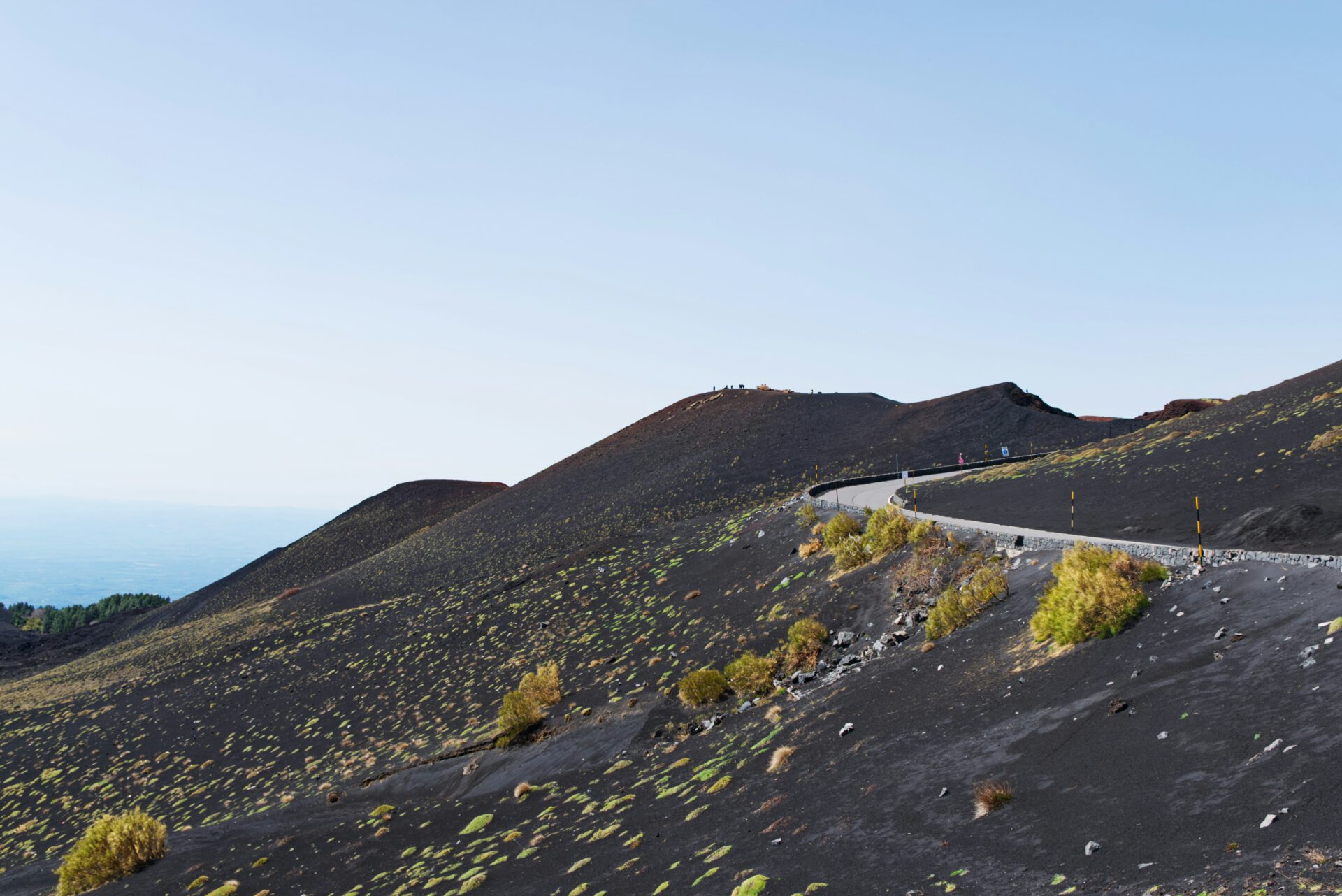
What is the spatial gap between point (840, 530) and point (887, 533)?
3121 mm

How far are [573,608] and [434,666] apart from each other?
20.1 feet

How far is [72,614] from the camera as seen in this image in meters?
100

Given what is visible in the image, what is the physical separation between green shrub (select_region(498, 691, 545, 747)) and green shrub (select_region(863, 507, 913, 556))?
10900mm

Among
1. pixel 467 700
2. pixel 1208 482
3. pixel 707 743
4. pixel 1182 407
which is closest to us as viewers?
pixel 707 743

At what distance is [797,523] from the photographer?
34156 millimetres

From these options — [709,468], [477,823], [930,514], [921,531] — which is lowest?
[477,823]

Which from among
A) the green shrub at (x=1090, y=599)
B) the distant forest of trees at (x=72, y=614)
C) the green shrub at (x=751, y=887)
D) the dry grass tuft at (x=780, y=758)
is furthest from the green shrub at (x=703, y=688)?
A: the distant forest of trees at (x=72, y=614)

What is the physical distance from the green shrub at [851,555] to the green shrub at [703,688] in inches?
228

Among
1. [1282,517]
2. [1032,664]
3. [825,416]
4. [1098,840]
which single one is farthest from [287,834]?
[825,416]

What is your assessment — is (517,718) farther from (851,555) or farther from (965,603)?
(965,603)

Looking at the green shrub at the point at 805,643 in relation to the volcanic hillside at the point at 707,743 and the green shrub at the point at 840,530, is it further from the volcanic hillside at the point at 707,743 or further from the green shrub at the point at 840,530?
the green shrub at the point at 840,530

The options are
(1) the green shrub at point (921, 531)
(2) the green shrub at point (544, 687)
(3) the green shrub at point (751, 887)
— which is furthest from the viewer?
(2) the green shrub at point (544, 687)

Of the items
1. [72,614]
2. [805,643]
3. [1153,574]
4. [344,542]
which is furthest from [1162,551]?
[72,614]

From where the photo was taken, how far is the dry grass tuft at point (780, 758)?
15.8 meters
